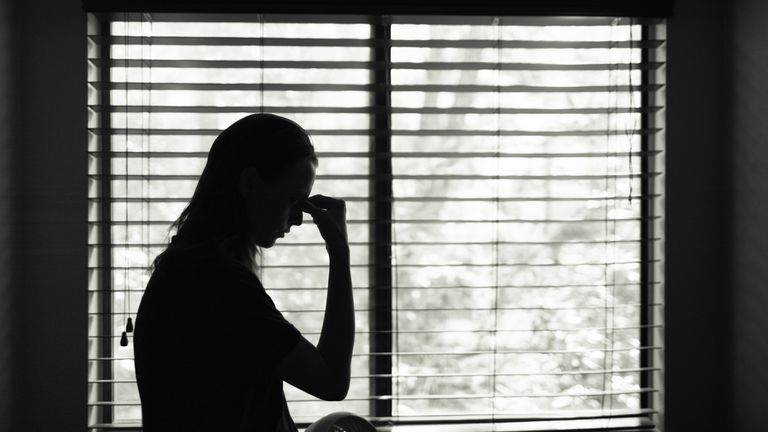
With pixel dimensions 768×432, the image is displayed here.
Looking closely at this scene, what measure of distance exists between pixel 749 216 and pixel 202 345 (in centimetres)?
157

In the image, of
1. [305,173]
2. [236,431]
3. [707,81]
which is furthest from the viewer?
[707,81]

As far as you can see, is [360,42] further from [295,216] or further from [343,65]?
[295,216]

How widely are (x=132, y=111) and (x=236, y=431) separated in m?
1.14

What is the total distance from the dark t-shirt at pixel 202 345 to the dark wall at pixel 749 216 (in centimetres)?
144

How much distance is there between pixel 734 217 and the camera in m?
1.85

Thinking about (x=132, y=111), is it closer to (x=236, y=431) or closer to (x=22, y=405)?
(x=22, y=405)

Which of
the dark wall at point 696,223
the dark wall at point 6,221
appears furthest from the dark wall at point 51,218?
the dark wall at point 696,223

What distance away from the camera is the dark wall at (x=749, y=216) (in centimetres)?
174

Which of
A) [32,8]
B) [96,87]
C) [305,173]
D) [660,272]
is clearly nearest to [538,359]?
[660,272]

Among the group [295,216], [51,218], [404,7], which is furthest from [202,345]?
[404,7]

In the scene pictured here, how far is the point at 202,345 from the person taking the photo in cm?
97

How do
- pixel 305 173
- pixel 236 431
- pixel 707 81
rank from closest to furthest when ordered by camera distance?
pixel 236 431 < pixel 305 173 < pixel 707 81

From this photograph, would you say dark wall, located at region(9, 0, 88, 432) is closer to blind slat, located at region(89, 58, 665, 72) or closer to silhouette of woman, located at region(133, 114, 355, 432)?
blind slat, located at region(89, 58, 665, 72)

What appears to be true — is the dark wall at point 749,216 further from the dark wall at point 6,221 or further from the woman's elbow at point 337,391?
the dark wall at point 6,221
